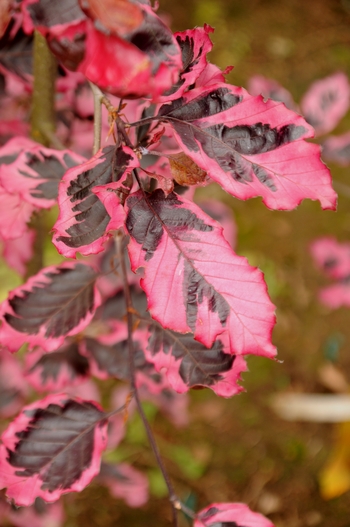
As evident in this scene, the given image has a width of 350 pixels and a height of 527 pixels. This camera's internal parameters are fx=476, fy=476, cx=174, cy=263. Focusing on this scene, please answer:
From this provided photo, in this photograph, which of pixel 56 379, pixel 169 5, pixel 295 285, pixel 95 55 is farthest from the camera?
pixel 169 5

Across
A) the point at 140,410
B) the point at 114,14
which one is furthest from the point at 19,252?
the point at 114,14

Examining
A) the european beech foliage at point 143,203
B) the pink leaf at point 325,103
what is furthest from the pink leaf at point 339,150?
the european beech foliage at point 143,203

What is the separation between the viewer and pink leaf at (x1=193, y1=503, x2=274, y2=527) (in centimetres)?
67

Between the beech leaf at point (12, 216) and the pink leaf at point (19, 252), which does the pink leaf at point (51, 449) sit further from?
the pink leaf at point (19, 252)

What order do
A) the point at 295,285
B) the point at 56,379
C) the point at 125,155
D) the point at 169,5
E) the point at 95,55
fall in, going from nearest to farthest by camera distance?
1. the point at 95,55
2. the point at 125,155
3. the point at 56,379
4. the point at 295,285
5. the point at 169,5

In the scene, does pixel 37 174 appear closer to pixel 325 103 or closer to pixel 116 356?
pixel 116 356

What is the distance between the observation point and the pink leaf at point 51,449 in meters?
0.64

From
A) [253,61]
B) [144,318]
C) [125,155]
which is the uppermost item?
[253,61]

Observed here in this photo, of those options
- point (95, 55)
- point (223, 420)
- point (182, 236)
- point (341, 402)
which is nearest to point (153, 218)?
Answer: point (182, 236)

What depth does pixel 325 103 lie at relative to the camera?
1287 millimetres

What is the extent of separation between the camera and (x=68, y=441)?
68 centimetres

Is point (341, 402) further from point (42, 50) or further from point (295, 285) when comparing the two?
point (42, 50)

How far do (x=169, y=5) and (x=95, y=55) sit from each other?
7.82 ft

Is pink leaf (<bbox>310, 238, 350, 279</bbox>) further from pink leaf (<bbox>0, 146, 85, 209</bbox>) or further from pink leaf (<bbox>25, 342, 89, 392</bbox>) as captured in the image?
pink leaf (<bbox>0, 146, 85, 209</bbox>)
